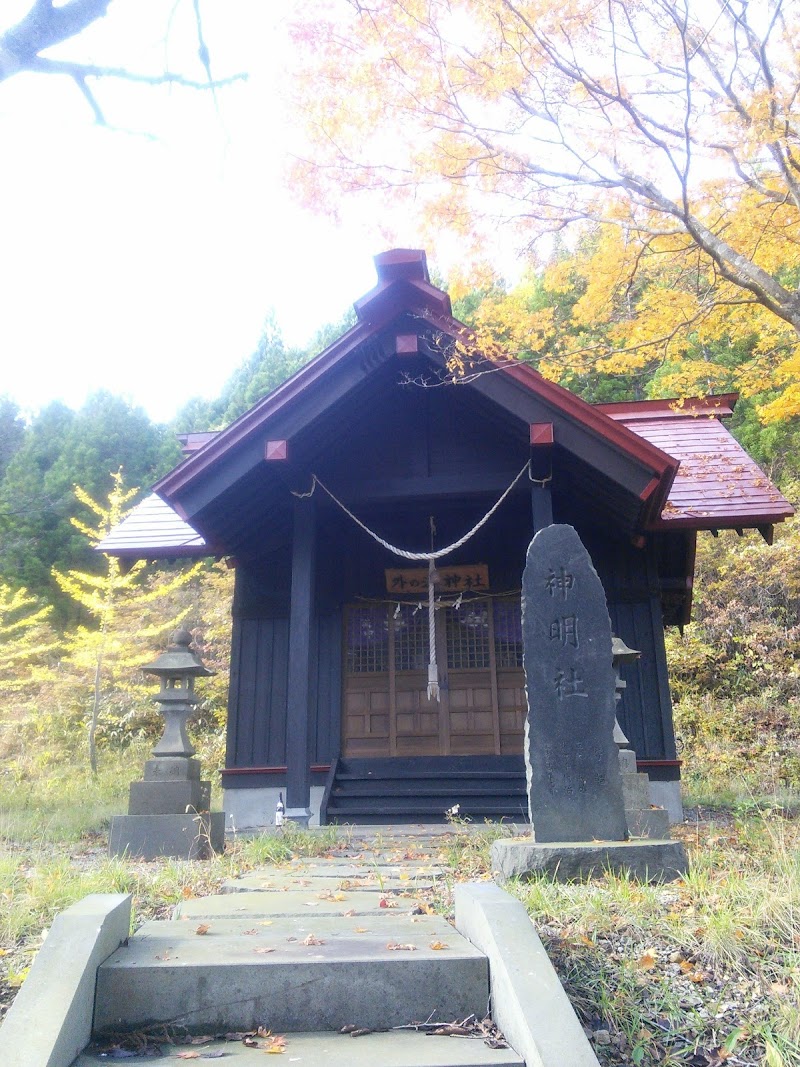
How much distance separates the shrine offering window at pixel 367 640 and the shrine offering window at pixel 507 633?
1380 mm

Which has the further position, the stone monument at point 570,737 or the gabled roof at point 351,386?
the gabled roof at point 351,386

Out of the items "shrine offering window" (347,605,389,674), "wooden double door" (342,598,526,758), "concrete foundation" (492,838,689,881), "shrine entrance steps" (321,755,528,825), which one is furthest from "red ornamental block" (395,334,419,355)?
"concrete foundation" (492,838,689,881)

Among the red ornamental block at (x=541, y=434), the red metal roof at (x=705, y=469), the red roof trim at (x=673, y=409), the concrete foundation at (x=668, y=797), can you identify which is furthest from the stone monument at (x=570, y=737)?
the red roof trim at (x=673, y=409)

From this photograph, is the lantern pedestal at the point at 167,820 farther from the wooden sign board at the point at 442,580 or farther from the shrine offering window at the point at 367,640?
the wooden sign board at the point at 442,580

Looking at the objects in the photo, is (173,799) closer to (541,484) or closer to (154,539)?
(154,539)

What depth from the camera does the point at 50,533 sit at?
79.6 feet

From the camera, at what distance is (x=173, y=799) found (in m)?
6.88

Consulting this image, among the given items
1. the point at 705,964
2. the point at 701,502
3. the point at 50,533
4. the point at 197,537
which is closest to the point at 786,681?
the point at 701,502

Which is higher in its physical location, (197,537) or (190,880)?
(197,537)

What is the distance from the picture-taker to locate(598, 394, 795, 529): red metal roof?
347 inches

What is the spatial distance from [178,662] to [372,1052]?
17.1ft

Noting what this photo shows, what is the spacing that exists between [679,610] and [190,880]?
8322 mm

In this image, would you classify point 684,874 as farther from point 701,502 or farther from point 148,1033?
point 701,502

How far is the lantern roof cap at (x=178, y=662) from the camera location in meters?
7.38
